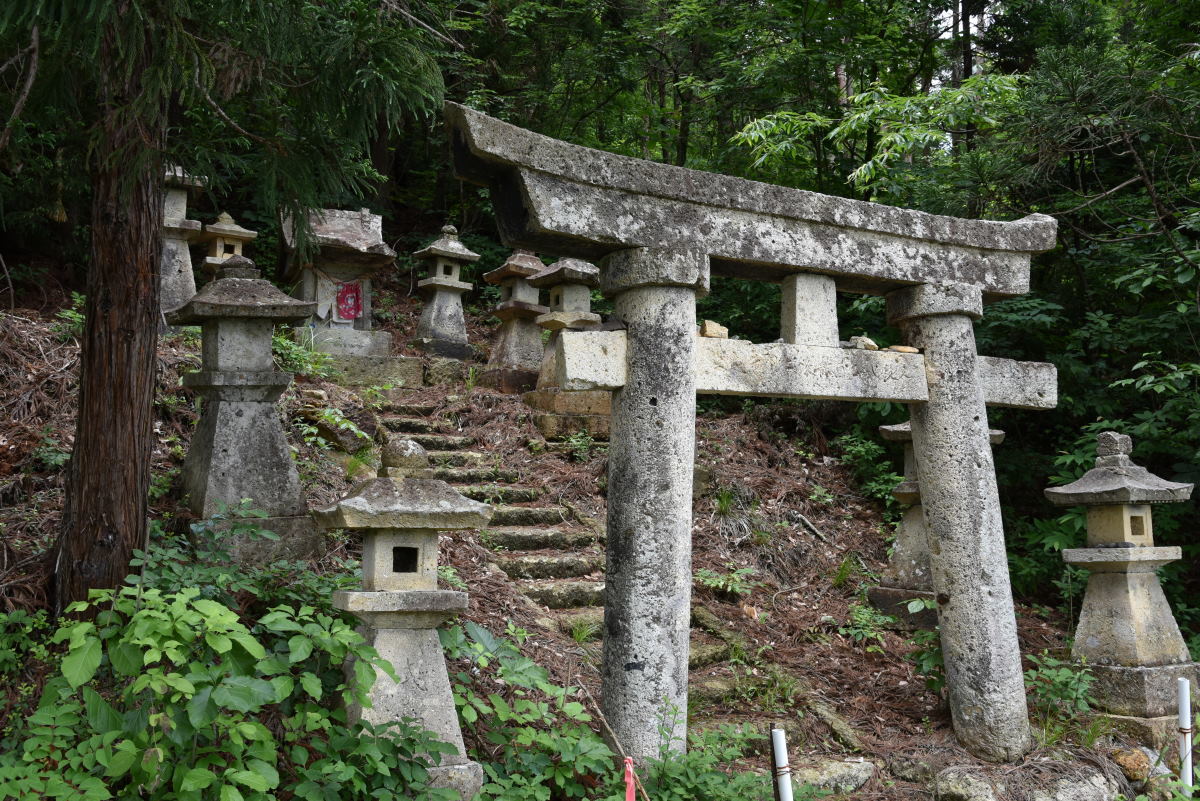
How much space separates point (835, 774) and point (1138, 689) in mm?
2062

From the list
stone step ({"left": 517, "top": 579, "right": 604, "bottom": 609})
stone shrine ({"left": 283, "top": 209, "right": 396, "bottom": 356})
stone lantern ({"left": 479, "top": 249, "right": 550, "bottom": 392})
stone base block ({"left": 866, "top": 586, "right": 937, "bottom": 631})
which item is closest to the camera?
stone step ({"left": 517, "top": 579, "right": 604, "bottom": 609})

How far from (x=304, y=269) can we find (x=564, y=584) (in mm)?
6107

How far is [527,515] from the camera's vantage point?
6430 mm

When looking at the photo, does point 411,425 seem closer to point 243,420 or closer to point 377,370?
point 377,370

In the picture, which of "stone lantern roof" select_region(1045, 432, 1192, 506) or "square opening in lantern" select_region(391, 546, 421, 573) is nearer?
"square opening in lantern" select_region(391, 546, 421, 573)

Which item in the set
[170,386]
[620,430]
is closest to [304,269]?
[170,386]

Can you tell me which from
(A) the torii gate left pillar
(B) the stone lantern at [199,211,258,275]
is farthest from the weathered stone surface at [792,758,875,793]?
(B) the stone lantern at [199,211,258,275]

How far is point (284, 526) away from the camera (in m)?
4.41

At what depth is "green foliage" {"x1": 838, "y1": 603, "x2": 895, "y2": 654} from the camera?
6160mm

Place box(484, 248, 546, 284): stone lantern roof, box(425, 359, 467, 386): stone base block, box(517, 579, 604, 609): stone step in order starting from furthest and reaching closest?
box(484, 248, 546, 284): stone lantern roof, box(425, 359, 467, 386): stone base block, box(517, 579, 604, 609): stone step

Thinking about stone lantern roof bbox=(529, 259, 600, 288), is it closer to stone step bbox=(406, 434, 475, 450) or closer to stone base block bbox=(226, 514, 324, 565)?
stone step bbox=(406, 434, 475, 450)

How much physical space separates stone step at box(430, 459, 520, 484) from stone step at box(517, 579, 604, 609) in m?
1.44

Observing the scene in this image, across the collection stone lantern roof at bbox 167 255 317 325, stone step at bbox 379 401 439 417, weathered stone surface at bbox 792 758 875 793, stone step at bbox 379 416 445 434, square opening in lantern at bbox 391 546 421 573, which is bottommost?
weathered stone surface at bbox 792 758 875 793

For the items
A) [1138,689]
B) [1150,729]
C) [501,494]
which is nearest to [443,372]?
[501,494]
